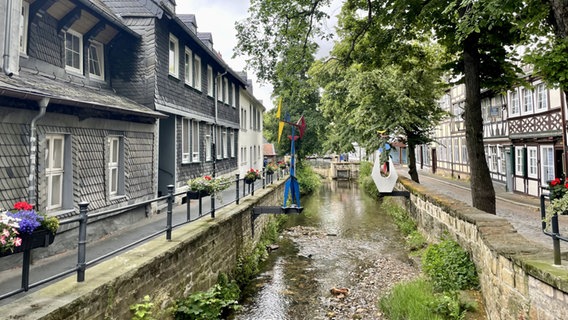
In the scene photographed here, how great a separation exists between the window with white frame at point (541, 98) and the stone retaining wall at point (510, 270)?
493 inches

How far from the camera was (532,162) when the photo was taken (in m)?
19.3

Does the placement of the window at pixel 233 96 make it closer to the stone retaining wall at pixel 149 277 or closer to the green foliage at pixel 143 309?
the stone retaining wall at pixel 149 277

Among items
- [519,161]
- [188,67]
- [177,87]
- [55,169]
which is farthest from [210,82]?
[519,161]

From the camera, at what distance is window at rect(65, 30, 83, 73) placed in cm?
851

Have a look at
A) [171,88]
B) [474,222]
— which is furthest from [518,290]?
[171,88]

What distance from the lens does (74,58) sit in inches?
345

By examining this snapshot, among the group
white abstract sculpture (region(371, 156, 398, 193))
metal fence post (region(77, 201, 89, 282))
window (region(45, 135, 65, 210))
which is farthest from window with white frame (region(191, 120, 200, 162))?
metal fence post (region(77, 201, 89, 282))

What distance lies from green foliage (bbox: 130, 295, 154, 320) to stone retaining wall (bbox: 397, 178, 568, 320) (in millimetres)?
4887

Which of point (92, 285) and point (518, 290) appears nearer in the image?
point (92, 285)

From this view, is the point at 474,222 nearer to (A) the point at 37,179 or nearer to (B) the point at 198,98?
(A) the point at 37,179

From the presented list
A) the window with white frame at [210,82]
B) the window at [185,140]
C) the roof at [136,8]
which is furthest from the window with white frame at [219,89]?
the roof at [136,8]

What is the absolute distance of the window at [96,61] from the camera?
383 inches

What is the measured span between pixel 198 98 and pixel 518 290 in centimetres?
1285

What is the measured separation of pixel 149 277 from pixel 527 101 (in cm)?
2123
